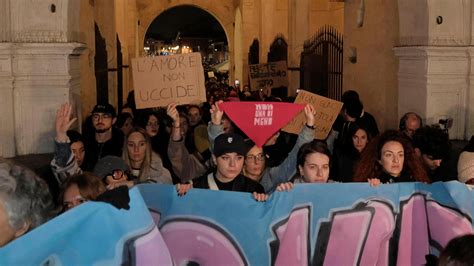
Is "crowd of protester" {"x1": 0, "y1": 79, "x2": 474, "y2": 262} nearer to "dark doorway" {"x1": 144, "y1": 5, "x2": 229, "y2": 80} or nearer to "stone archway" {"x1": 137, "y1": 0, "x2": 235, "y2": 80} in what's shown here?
"stone archway" {"x1": 137, "y1": 0, "x2": 235, "y2": 80}

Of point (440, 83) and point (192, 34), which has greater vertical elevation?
point (192, 34)

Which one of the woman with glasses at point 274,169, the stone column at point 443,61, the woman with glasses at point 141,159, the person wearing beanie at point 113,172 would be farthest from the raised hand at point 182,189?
the stone column at point 443,61

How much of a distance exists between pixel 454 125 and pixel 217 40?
56551 mm

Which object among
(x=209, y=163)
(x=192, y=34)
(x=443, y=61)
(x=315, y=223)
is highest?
(x=192, y=34)

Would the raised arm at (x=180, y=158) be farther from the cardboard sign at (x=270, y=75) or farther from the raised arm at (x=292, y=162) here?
the cardboard sign at (x=270, y=75)

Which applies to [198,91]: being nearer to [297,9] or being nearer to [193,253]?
[193,253]

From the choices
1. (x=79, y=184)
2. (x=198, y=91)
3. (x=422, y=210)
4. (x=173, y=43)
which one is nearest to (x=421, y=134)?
(x=422, y=210)

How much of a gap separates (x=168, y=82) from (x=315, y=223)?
138 inches

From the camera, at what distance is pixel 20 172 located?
3.29 m

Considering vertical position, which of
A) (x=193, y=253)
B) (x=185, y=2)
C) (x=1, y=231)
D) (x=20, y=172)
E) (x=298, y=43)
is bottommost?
(x=193, y=253)

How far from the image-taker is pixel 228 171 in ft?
16.6

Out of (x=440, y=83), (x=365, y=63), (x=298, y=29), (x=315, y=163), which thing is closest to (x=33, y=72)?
(x=315, y=163)

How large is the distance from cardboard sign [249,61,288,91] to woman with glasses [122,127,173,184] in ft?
32.9

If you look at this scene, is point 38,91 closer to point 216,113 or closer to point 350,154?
point 216,113
